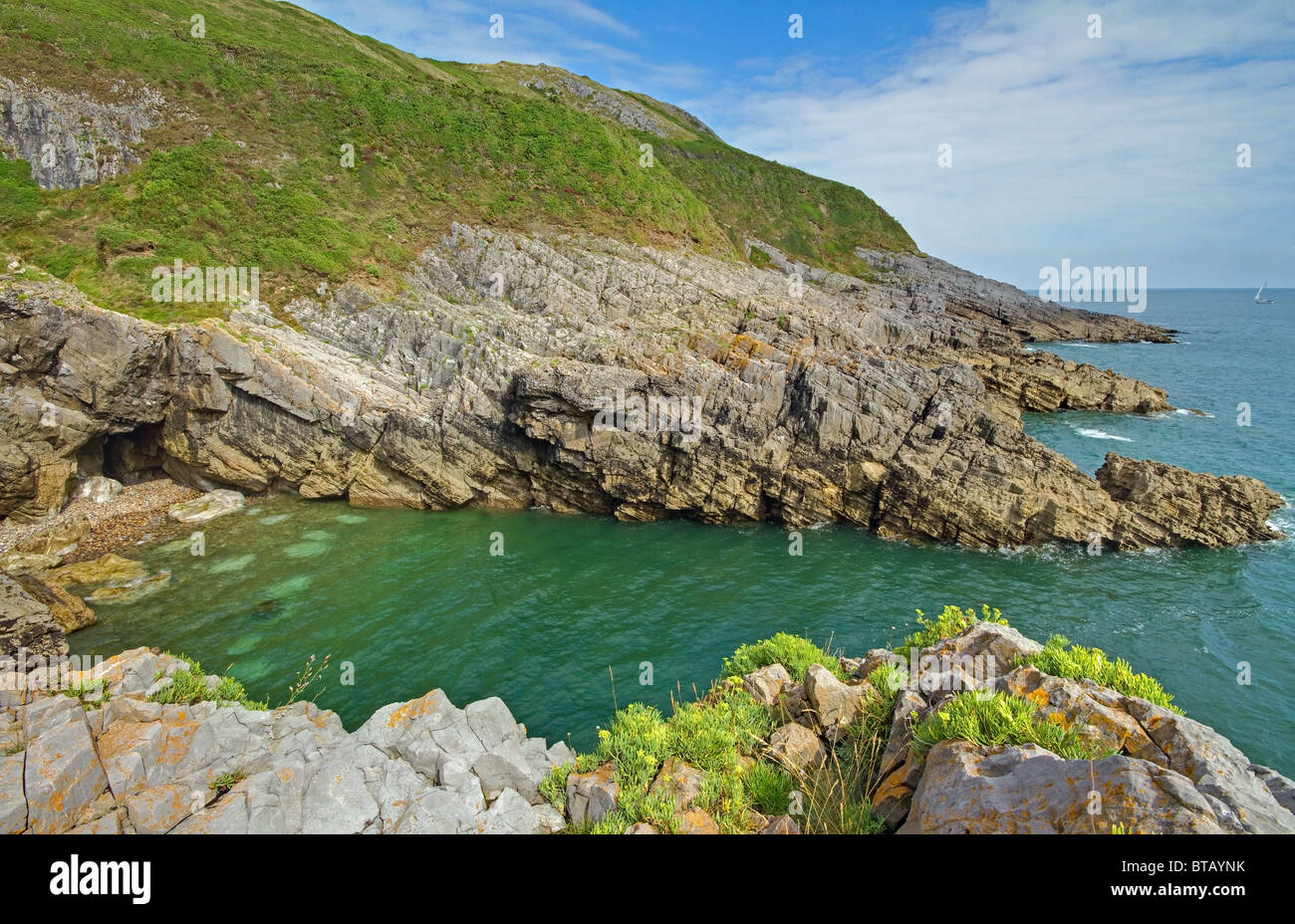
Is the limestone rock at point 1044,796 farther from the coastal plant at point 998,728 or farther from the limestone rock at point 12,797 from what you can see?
the limestone rock at point 12,797

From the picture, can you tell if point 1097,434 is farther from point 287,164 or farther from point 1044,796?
point 287,164

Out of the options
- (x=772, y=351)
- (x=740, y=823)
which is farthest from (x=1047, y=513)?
(x=740, y=823)

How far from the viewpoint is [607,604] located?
24.5 m

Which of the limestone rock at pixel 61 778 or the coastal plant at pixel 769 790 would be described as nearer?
the coastal plant at pixel 769 790

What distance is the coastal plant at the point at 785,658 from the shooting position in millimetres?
14016

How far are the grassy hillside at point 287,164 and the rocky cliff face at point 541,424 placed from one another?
511cm

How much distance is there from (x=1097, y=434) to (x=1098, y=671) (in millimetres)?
51121

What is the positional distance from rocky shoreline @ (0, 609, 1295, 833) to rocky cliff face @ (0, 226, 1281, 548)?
19.6m

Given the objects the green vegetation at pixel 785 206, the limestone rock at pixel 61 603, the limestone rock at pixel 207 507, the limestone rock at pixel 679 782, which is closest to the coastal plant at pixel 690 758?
the limestone rock at pixel 679 782

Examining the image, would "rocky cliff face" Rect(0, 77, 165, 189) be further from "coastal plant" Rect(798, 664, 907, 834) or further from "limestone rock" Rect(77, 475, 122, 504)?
"coastal plant" Rect(798, 664, 907, 834)

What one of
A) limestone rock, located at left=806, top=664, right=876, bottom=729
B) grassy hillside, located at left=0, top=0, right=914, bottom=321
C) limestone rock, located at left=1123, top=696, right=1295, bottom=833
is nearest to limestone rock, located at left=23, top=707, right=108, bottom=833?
limestone rock, located at left=806, top=664, right=876, bottom=729

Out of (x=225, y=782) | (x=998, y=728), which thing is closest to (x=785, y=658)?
(x=998, y=728)

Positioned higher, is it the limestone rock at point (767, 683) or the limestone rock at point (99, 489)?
the limestone rock at point (99, 489)
